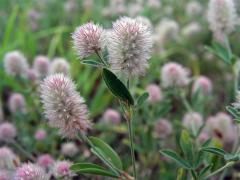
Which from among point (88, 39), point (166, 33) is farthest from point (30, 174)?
point (166, 33)

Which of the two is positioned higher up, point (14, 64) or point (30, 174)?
point (14, 64)

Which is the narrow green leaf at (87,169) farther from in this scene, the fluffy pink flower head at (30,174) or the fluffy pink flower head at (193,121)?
the fluffy pink flower head at (193,121)

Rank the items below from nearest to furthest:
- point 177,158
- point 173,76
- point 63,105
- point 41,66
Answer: point 63,105, point 177,158, point 173,76, point 41,66

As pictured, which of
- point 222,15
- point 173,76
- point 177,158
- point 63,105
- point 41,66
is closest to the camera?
point 63,105

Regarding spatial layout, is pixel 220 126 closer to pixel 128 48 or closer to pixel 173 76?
pixel 173 76

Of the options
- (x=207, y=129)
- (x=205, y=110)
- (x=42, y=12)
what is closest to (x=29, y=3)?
(x=42, y=12)

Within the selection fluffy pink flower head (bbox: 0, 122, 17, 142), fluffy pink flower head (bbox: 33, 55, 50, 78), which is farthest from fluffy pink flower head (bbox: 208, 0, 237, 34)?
fluffy pink flower head (bbox: 0, 122, 17, 142)

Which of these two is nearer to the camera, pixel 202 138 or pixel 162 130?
pixel 202 138

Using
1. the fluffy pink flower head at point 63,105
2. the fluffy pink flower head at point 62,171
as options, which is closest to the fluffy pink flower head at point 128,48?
the fluffy pink flower head at point 63,105
